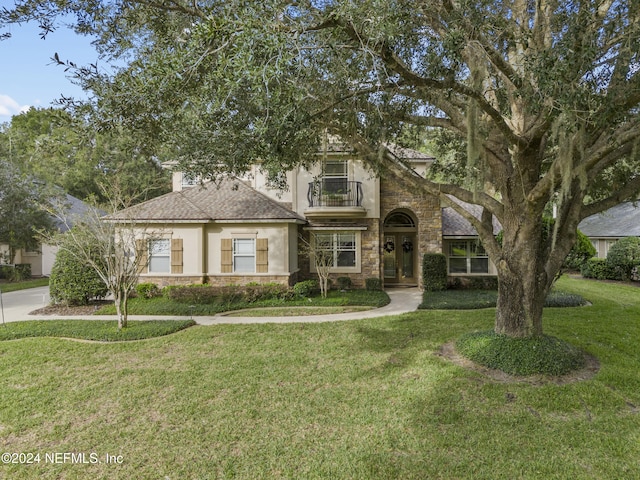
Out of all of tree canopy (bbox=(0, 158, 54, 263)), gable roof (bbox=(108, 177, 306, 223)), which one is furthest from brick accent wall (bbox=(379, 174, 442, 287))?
tree canopy (bbox=(0, 158, 54, 263))

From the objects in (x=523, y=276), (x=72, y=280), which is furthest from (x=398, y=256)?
(x=72, y=280)

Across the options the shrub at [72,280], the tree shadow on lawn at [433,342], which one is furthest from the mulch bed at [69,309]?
the tree shadow on lawn at [433,342]

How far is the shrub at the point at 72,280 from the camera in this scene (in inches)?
445

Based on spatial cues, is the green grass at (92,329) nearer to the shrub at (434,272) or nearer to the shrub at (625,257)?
the shrub at (434,272)

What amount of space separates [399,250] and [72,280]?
12.9 metres

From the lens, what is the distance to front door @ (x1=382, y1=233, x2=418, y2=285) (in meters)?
16.1

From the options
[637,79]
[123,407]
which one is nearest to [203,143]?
[123,407]

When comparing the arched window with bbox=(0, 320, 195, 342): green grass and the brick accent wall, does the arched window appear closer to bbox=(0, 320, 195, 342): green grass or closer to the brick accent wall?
the brick accent wall

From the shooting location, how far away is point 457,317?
9.66 m

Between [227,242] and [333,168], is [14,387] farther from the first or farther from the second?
[333,168]

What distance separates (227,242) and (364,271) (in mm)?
5629

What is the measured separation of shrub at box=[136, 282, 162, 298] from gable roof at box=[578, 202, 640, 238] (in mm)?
21917

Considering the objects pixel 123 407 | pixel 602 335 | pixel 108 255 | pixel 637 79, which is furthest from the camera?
pixel 108 255

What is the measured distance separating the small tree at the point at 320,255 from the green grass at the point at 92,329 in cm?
520
